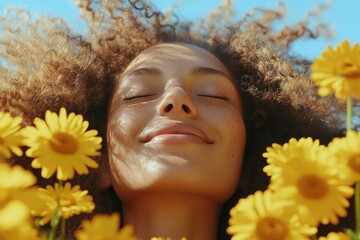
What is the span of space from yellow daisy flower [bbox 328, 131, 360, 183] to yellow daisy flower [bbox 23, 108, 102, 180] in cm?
31

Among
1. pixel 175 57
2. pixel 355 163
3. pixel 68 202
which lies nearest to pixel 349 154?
pixel 355 163

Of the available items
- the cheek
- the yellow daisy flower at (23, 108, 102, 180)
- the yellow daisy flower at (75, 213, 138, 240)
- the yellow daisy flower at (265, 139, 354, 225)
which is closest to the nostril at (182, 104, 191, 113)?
the cheek

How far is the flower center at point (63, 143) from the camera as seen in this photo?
77 cm

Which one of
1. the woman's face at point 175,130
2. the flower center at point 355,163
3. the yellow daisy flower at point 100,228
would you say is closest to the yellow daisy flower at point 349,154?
the flower center at point 355,163

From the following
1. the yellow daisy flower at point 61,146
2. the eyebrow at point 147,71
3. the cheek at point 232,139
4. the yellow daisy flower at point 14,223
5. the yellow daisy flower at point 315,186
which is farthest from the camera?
the eyebrow at point 147,71

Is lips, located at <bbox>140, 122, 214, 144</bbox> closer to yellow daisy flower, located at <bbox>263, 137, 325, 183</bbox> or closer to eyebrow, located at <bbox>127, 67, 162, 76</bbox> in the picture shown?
eyebrow, located at <bbox>127, 67, 162, 76</bbox>

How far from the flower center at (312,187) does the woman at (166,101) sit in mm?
863

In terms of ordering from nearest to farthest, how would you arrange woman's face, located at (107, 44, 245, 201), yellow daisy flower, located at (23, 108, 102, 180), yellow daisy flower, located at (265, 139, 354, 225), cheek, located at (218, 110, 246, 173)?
yellow daisy flower, located at (265, 139, 354, 225), yellow daisy flower, located at (23, 108, 102, 180), woman's face, located at (107, 44, 245, 201), cheek, located at (218, 110, 246, 173)

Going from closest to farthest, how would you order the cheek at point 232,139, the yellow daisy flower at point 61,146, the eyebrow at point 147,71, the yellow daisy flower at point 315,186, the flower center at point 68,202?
the yellow daisy flower at point 315,186 → the yellow daisy flower at point 61,146 → the flower center at point 68,202 → the cheek at point 232,139 → the eyebrow at point 147,71

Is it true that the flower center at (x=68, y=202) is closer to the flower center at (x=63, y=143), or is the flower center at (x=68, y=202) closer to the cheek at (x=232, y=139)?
the flower center at (x=63, y=143)

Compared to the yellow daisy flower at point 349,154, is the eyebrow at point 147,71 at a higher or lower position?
higher

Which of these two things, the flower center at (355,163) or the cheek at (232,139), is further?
the cheek at (232,139)

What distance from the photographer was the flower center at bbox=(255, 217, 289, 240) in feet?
2.22

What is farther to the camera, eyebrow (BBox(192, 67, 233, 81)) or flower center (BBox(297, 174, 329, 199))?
eyebrow (BBox(192, 67, 233, 81))
